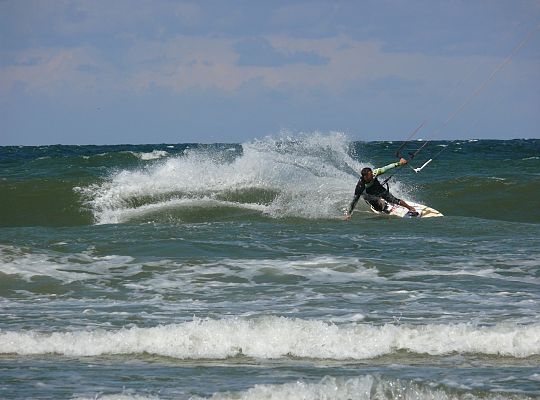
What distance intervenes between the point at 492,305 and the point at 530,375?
8.03 feet

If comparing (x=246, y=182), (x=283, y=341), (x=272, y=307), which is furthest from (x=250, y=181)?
(x=283, y=341)

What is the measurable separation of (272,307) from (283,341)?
143 centimetres

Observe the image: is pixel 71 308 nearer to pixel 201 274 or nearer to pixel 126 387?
pixel 201 274

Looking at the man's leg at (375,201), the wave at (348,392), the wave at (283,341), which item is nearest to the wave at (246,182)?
the man's leg at (375,201)

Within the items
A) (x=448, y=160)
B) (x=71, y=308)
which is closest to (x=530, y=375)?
(x=71, y=308)

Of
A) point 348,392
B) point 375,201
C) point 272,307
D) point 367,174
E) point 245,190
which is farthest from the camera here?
point 245,190

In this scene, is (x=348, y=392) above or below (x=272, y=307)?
below

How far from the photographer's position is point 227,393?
243 inches

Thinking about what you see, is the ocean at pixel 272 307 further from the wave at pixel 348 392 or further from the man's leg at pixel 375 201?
the man's leg at pixel 375 201

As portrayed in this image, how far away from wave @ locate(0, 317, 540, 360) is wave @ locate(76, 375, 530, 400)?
112cm

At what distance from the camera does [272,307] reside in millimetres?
9109

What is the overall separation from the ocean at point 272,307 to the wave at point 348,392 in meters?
0.01

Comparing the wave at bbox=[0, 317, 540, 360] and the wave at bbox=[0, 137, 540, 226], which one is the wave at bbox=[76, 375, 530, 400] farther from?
the wave at bbox=[0, 137, 540, 226]

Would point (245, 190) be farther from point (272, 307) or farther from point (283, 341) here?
point (283, 341)
